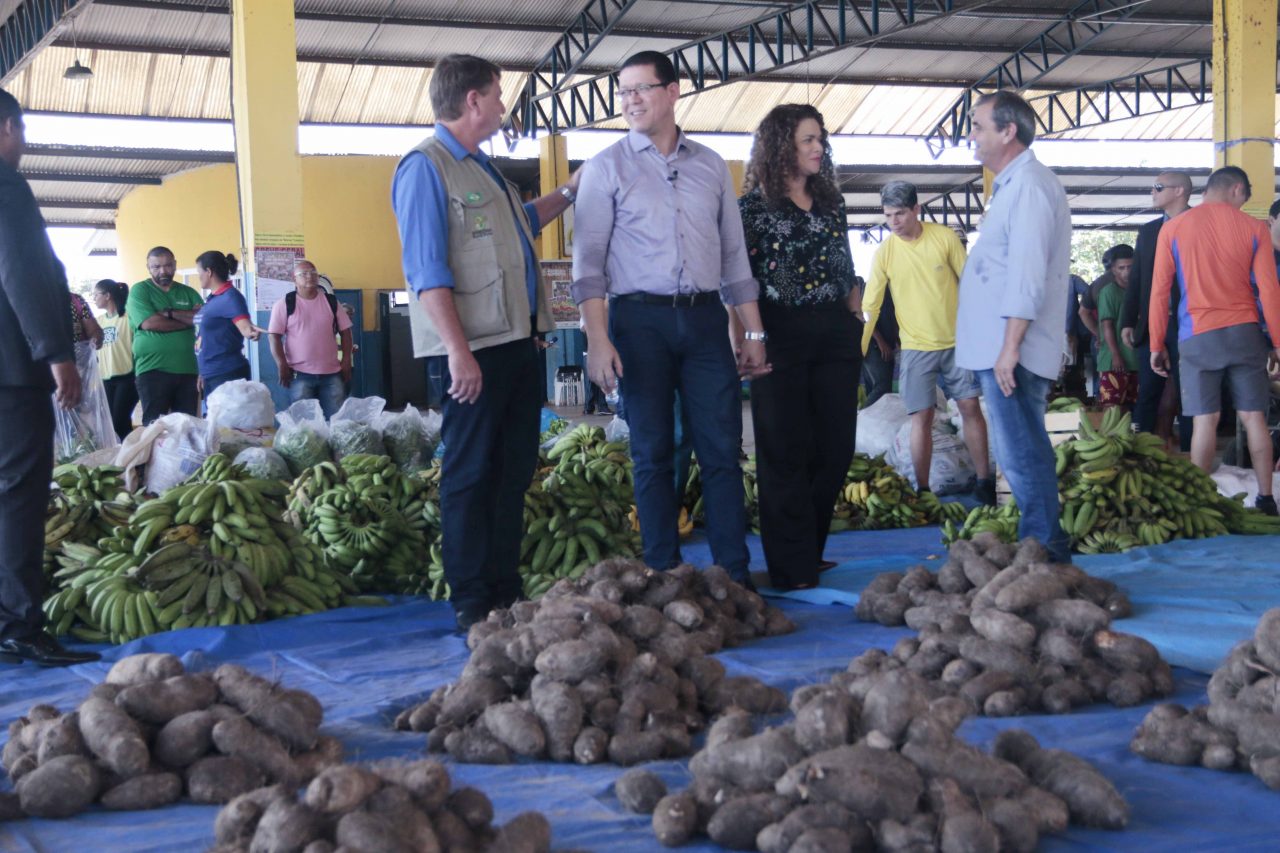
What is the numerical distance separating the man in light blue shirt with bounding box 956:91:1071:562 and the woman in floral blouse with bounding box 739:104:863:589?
46 cm

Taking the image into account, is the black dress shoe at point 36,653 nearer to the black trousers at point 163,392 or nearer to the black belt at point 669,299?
the black belt at point 669,299

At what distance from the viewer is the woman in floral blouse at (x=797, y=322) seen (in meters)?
4.45

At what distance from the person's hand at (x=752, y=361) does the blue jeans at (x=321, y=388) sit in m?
4.96

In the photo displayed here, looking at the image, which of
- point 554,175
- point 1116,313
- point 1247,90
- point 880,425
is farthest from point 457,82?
point 554,175

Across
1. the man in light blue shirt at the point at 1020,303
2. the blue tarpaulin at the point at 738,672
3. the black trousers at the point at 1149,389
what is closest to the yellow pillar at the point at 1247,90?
the black trousers at the point at 1149,389

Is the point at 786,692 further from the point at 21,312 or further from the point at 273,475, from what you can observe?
the point at 273,475

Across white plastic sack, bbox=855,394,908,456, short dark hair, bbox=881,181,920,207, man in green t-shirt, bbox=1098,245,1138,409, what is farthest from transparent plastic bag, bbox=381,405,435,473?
man in green t-shirt, bbox=1098,245,1138,409

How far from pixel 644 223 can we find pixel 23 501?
210 cm

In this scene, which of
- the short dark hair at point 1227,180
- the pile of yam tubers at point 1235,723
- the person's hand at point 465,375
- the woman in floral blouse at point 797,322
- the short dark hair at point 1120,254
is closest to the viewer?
the pile of yam tubers at point 1235,723

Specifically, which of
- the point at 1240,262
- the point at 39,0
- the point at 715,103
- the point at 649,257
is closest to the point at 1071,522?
the point at 1240,262

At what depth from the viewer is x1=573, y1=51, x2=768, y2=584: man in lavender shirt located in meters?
4.10

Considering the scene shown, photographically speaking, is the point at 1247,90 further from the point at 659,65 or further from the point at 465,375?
the point at 465,375

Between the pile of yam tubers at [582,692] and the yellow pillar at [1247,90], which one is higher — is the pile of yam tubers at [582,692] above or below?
below

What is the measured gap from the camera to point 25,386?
3707mm
